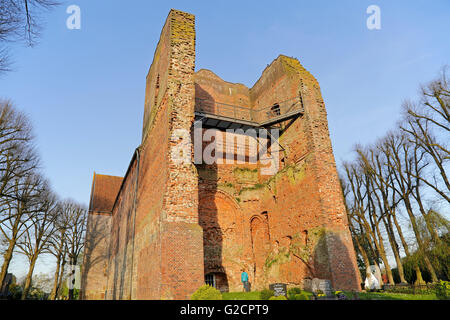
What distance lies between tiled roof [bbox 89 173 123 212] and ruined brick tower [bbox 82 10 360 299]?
13.5 m

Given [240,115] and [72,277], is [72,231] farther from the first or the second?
[240,115]

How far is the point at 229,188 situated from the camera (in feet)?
52.6

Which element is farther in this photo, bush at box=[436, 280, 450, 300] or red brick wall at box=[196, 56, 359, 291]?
red brick wall at box=[196, 56, 359, 291]

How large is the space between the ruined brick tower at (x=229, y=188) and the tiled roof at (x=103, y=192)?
13.5 meters

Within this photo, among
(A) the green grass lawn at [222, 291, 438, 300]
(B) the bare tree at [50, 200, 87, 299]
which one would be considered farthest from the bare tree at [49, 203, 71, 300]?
(A) the green grass lawn at [222, 291, 438, 300]

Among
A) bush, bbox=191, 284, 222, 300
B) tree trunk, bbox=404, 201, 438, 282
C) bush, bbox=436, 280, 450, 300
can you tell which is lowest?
bush, bbox=436, 280, 450, 300

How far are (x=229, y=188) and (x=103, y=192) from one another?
68.5 ft

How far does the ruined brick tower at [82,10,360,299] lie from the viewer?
9445 mm

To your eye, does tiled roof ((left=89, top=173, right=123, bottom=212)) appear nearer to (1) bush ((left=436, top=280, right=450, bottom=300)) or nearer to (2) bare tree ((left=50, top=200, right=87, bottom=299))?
(2) bare tree ((left=50, top=200, right=87, bottom=299))

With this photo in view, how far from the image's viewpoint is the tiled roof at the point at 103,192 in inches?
1162

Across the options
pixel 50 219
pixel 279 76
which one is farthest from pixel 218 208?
pixel 50 219

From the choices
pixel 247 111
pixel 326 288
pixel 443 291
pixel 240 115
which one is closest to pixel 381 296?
pixel 443 291
